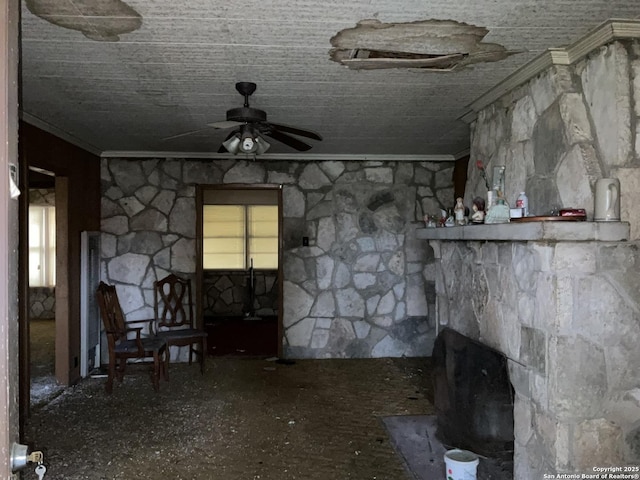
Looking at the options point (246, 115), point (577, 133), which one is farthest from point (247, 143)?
point (577, 133)

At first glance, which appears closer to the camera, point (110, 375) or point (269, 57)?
point (269, 57)

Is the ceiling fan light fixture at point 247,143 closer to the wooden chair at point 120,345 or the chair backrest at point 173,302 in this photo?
the wooden chair at point 120,345

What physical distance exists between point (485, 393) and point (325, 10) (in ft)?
6.83

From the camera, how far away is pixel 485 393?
8.73 ft

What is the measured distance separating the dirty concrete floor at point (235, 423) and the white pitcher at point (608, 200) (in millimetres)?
1743

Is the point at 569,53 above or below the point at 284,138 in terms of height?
above

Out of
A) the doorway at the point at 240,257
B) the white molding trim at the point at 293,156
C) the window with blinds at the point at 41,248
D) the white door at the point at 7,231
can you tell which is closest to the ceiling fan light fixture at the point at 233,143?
the white door at the point at 7,231

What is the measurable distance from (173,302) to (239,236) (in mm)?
2888

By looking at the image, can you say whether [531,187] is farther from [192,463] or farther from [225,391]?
[225,391]

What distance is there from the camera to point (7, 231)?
0.90m

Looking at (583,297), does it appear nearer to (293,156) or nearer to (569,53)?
(569,53)

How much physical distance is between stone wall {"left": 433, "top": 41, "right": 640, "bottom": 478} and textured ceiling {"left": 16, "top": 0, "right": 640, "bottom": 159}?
0.29m

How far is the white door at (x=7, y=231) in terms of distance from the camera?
2.90ft

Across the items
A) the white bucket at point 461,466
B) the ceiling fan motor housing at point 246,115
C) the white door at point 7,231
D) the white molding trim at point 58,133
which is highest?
the white molding trim at point 58,133
